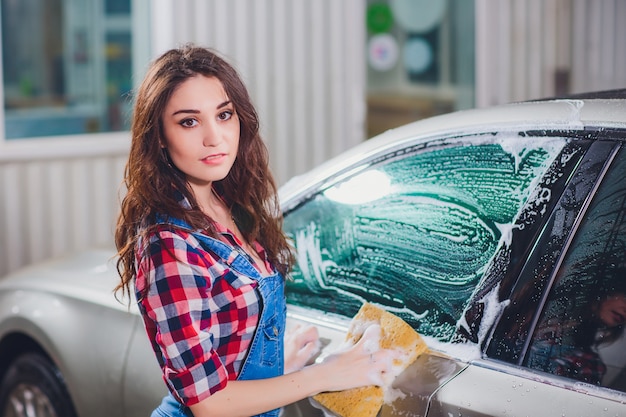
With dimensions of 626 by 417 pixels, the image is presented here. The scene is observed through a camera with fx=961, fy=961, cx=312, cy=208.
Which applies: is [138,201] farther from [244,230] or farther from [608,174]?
[608,174]

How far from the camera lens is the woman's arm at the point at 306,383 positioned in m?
1.94

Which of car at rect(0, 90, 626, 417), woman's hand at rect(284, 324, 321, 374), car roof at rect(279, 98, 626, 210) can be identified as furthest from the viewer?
woman's hand at rect(284, 324, 321, 374)

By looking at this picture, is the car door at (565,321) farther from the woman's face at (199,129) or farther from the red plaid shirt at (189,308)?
the woman's face at (199,129)

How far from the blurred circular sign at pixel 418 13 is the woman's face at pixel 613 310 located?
5532mm

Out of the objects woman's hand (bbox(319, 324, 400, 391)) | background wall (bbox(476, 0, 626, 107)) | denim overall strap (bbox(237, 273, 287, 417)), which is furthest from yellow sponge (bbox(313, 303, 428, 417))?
background wall (bbox(476, 0, 626, 107))

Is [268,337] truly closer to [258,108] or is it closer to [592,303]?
[592,303]

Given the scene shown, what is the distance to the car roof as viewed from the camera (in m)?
2.00

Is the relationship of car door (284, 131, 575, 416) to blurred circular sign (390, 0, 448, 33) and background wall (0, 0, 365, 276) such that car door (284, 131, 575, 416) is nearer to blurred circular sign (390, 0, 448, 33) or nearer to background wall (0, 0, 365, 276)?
background wall (0, 0, 365, 276)

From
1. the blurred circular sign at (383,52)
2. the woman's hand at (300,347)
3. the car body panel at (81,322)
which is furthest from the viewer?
the blurred circular sign at (383,52)

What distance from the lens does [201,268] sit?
6.27ft

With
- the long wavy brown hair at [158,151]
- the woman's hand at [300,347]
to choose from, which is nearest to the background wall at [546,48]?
the woman's hand at [300,347]

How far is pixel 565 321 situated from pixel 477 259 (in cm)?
27

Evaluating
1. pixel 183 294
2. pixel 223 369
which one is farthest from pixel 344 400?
pixel 183 294

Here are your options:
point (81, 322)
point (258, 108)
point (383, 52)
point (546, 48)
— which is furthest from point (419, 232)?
point (546, 48)
